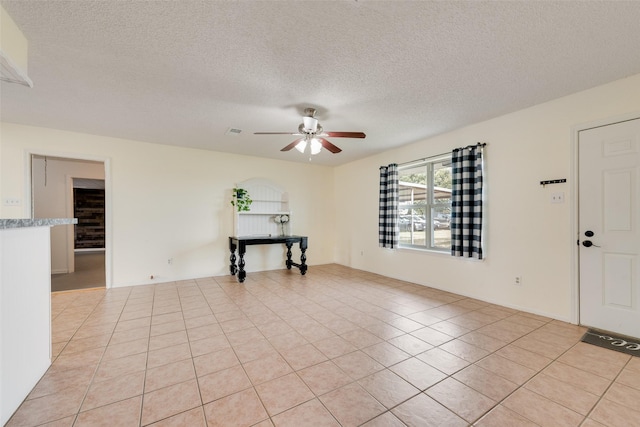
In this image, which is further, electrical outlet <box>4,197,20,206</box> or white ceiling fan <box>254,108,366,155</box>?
electrical outlet <box>4,197,20,206</box>

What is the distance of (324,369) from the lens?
6.45 feet

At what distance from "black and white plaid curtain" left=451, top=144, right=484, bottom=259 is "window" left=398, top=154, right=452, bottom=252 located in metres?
0.36

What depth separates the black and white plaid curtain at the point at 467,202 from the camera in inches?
137

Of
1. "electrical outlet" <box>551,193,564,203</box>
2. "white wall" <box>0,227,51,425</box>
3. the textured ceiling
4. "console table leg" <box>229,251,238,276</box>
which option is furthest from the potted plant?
"electrical outlet" <box>551,193,564,203</box>

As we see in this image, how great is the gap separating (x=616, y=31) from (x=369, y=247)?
4.22 meters

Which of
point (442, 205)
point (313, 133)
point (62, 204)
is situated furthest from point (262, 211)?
point (62, 204)

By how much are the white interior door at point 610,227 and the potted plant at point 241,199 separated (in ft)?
15.6

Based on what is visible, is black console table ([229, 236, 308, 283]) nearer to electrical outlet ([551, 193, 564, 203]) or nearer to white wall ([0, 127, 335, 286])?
white wall ([0, 127, 335, 286])

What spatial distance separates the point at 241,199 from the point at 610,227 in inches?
196

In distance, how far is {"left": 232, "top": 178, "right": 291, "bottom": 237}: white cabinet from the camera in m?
5.24

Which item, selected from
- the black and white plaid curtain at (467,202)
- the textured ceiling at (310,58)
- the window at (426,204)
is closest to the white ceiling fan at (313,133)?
the textured ceiling at (310,58)

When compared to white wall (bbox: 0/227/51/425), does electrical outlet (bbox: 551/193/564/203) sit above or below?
above

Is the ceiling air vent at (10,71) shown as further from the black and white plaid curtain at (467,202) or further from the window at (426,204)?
the window at (426,204)

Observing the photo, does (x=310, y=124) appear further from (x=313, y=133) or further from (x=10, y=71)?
(x=10, y=71)
